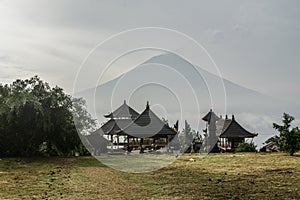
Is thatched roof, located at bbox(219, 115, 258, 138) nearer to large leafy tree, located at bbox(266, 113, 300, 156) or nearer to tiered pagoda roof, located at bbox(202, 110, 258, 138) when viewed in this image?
tiered pagoda roof, located at bbox(202, 110, 258, 138)

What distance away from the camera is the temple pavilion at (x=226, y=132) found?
30828 millimetres

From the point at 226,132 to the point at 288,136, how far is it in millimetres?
9665

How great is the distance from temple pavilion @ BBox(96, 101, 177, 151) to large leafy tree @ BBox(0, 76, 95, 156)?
4.29 meters

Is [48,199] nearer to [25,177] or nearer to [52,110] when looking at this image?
[25,177]

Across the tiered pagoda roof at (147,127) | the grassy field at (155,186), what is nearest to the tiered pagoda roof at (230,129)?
the tiered pagoda roof at (147,127)

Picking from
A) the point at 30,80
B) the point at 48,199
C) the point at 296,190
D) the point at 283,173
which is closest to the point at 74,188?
the point at 48,199

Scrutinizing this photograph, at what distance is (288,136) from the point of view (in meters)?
21.6

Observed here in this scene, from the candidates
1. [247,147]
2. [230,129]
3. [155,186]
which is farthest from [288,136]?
[155,186]

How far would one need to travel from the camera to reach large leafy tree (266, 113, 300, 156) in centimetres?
2148

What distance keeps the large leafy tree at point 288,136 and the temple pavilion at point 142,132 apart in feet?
26.9

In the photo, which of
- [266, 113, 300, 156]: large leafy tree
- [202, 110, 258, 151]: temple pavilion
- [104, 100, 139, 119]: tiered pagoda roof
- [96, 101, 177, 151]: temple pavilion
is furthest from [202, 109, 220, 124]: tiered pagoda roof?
[266, 113, 300, 156]: large leafy tree

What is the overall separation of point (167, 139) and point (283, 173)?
16.5 meters

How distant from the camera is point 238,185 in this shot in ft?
33.0

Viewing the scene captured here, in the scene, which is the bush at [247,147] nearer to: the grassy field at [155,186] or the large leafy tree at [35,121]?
the large leafy tree at [35,121]
